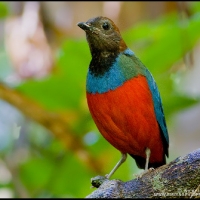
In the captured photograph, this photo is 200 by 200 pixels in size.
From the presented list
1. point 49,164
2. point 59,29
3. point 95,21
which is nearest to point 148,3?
point 59,29

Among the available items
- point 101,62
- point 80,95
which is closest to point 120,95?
point 101,62

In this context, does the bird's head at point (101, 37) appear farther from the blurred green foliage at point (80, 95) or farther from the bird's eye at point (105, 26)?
the blurred green foliage at point (80, 95)

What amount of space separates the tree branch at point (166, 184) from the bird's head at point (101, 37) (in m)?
1.00

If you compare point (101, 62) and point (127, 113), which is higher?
point (101, 62)

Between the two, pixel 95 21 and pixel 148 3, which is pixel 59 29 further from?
pixel 95 21

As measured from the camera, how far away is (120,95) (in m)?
3.26

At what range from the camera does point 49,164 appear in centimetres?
500

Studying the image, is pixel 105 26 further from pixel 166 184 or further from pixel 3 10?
pixel 3 10

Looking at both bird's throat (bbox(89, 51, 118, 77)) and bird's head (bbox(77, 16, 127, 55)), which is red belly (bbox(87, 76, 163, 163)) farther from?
bird's head (bbox(77, 16, 127, 55))

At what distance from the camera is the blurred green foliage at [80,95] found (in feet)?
15.1

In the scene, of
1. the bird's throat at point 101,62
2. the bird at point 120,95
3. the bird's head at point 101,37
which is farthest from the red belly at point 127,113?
the bird's head at point 101,37

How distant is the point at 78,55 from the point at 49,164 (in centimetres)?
112

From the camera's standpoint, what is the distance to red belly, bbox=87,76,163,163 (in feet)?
10.7

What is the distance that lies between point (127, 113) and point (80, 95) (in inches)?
61.1
